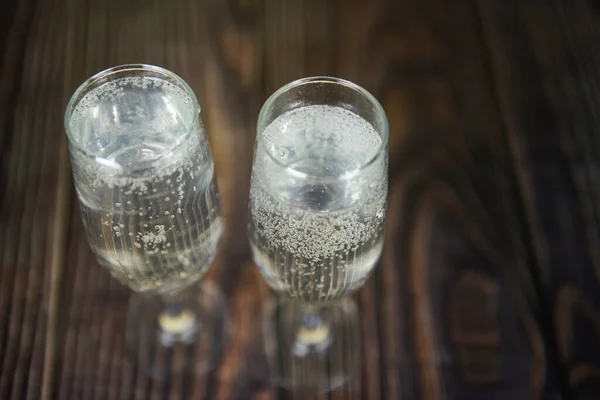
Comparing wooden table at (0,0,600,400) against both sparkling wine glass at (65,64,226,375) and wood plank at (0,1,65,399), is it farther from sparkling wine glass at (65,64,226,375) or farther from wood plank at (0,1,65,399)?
sparkling wine glass at (65,64,226,375)

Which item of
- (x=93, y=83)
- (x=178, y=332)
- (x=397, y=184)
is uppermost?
(x=93, y=83)

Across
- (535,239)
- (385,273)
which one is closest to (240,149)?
(385,273)

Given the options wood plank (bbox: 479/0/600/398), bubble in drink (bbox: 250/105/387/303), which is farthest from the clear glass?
wood plank (bbox: 479/0/600/398)

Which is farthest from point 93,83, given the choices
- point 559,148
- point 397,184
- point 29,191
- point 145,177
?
point 559,148

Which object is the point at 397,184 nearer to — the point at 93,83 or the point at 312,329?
the point at 312,329

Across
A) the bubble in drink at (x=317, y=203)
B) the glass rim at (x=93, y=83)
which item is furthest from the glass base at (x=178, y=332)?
the glass rim at (x=93, y=83)

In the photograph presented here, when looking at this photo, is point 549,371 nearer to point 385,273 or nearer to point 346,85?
point 385,273
